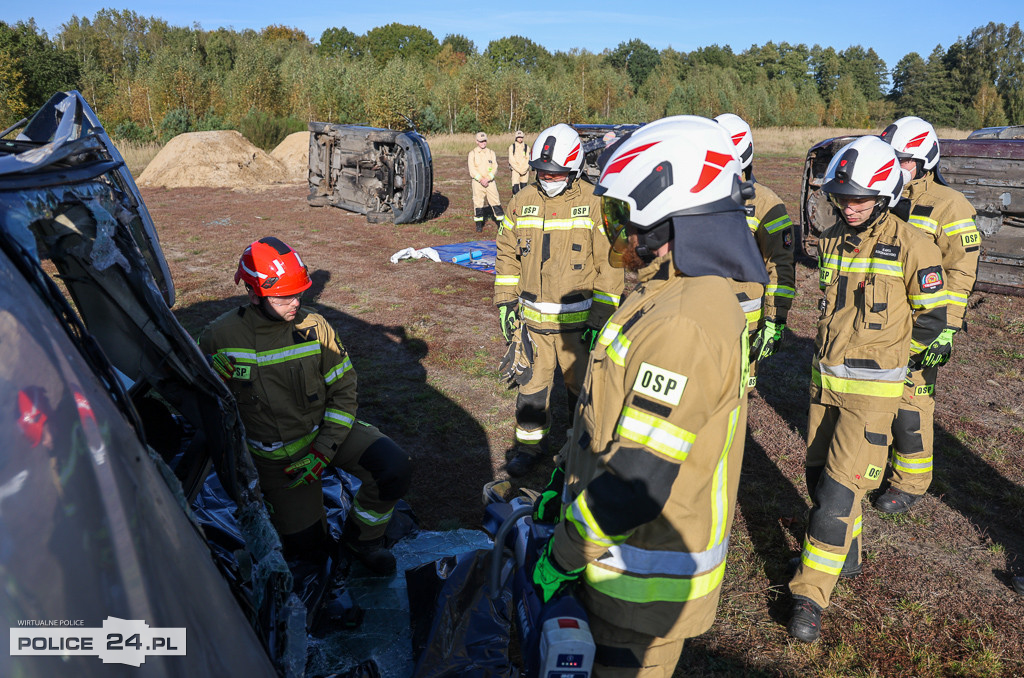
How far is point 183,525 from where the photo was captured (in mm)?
1669

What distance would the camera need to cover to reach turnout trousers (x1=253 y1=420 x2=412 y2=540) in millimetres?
3395

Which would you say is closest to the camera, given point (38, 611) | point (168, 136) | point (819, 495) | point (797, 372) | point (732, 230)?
point (38, 611)

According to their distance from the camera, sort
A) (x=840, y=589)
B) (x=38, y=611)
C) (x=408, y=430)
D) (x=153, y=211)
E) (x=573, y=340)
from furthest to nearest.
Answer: (x=153, y=211) → (x=408, y=430) → (x=573, y=340) → (x=840, y=589) → (x=38, y=611)

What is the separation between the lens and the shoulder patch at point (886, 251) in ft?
11.2

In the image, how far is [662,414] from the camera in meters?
1.71

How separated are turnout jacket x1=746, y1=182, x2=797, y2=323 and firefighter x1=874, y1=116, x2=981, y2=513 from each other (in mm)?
791

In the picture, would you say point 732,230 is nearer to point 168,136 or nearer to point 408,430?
point 408,430

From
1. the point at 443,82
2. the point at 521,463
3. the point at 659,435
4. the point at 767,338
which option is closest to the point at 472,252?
the point at 521,463

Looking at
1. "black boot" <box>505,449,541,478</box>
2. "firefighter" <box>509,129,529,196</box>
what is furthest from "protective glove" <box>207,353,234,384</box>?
"firefighter" <box>509,129,529,196</box>

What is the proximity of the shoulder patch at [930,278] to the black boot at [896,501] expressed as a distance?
168 cm

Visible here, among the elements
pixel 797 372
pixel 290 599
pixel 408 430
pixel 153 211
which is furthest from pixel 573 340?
pixel 153 211

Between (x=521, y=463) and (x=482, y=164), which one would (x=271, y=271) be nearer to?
(x=521, y=463)

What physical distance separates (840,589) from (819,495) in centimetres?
69

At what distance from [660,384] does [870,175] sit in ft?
7.88
